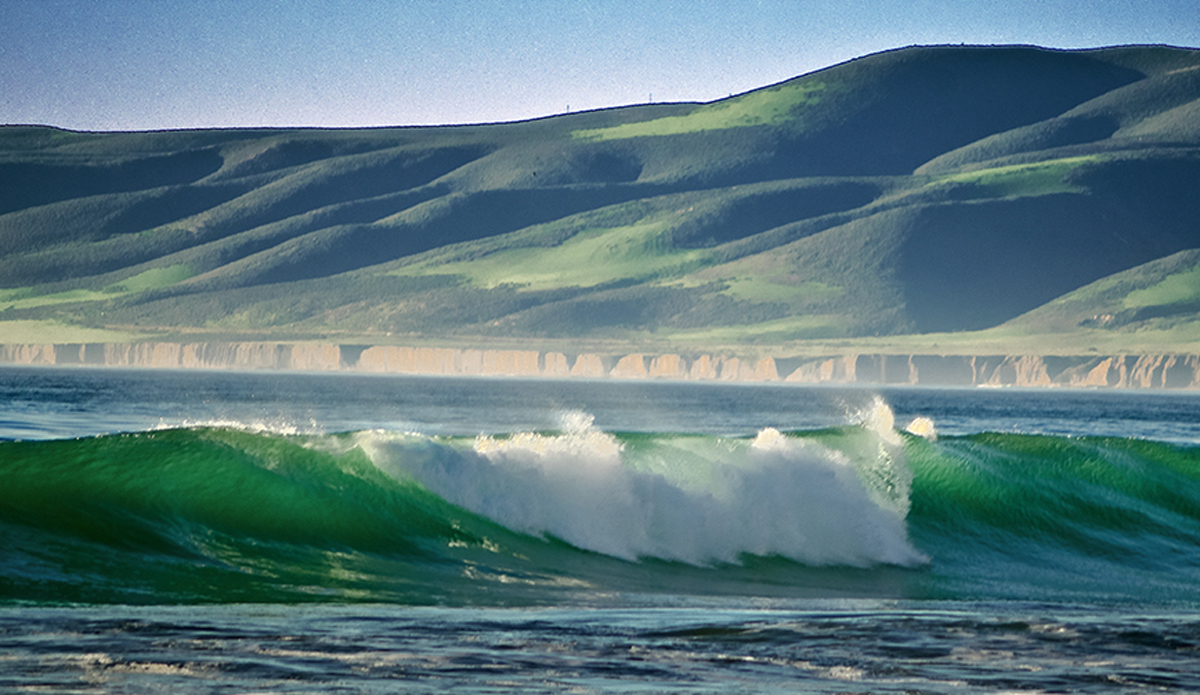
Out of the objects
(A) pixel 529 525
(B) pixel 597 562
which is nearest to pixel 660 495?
(A) pixel 529 525

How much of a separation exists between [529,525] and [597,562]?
4.49 feet

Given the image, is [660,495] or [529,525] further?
[660,495]

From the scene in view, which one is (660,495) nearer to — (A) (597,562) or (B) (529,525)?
(B) (529,525)

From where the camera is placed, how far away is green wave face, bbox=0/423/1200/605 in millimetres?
17047

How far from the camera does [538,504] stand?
21484 millimetres

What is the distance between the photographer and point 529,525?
69.2 feet

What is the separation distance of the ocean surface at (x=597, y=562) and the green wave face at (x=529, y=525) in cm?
5

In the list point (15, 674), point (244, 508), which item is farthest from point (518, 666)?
point (244, 508)

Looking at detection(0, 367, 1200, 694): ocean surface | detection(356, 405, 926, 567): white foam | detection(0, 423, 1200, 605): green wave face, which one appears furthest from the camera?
detection(356, 405, 926, 567): white foam

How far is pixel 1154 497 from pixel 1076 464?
175 cm

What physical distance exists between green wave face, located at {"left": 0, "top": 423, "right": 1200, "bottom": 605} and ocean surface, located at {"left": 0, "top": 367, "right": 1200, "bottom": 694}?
0.05m

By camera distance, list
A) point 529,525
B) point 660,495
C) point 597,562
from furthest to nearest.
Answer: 1. point 660,495
2. point 529,525
3. point 597,562

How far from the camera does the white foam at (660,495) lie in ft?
70.1

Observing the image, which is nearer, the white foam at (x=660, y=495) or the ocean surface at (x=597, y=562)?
the ocean surface at (x=597, y=562)
